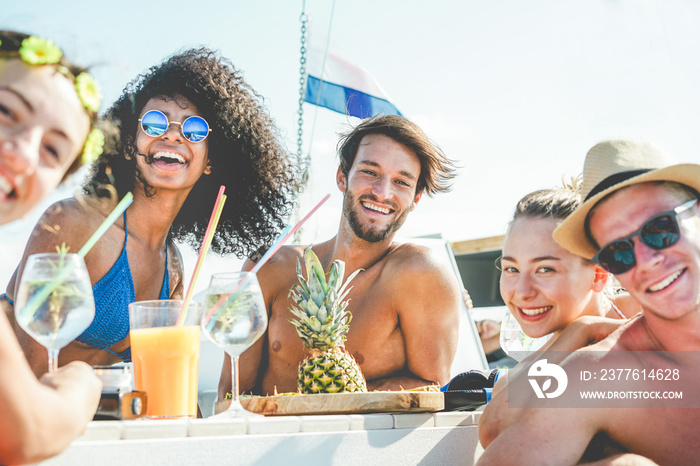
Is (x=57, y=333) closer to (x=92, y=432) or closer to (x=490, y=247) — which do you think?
(x=92, y=432)

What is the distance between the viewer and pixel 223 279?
6.56 ft

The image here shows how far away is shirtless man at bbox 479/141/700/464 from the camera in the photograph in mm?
1725

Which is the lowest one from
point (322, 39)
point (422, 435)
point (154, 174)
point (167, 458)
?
point (422, 435)

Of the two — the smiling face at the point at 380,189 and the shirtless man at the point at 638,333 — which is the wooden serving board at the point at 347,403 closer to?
the shirtless man at the point at 638,333

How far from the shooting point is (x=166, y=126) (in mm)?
3203

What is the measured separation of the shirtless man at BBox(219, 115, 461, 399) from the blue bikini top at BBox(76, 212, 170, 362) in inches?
26.4

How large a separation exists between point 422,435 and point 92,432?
0.97m

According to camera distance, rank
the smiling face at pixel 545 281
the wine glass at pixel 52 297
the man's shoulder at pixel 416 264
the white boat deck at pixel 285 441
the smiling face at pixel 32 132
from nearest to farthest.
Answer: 1. the smiling face at pixel 32 132
2. the white boat deck at pixel 285 441
3. the wine glass at pixel 52 297
4. the smiling face at pixel 545 281
5. the man's shoulder at pixel 416 264

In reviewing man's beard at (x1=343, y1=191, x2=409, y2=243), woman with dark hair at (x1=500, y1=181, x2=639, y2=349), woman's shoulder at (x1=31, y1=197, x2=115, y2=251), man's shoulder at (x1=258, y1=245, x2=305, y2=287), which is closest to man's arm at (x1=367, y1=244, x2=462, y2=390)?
man's beard at (x1=343, y1=191, x2=409, y2=243)

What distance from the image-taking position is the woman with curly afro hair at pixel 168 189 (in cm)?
315

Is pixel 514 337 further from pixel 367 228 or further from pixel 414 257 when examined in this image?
pixel 367 228

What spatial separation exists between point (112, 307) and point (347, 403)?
1573 millimetres

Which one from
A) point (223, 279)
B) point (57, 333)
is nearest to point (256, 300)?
point (223, 279)

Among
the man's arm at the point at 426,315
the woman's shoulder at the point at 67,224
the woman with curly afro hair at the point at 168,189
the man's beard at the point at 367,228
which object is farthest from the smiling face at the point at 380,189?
the woman's shoulder at the point at 67,224
